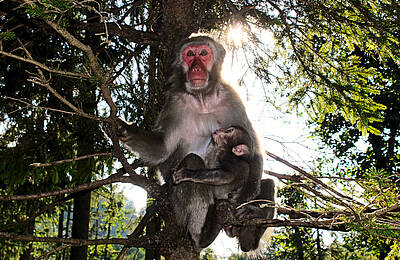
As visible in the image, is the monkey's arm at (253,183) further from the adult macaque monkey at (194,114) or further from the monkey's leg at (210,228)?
the monkey's leg at (210,228)

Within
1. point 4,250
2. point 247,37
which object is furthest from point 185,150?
point 4,250

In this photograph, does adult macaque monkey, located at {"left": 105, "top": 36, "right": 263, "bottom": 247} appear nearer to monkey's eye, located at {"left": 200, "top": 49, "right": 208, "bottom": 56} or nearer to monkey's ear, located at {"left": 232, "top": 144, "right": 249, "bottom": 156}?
monkey's eye, located at {"left": 200, "top": 49, "right": 208, "bottom": 56}

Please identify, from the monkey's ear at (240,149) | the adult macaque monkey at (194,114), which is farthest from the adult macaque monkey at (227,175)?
the adult macaque monkey at (194,114)

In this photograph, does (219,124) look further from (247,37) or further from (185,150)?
(247,37)

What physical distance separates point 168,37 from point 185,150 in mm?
1224

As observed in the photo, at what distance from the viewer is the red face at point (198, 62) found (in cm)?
376

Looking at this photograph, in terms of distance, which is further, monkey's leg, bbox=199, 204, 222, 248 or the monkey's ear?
the monkey's ear

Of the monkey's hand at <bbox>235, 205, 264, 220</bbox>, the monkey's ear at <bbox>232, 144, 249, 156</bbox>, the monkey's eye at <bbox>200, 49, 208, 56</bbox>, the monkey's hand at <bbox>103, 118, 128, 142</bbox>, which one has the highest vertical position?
the monkey's eye at <bbox>200, 49, 208, 56</bbox>

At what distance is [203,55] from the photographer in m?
3.95

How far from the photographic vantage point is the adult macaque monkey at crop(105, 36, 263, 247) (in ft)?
12.3

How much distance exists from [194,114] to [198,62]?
624mm

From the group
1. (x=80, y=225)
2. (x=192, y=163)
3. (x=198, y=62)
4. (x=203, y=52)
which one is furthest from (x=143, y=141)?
(x=80, y=225)

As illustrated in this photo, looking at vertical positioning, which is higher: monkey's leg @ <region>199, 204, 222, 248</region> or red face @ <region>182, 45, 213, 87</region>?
red face @ <region>182, 45, 213, 87</region>

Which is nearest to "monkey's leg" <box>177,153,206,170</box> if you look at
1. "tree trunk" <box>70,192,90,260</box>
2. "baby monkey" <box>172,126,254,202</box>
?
"baby monkey" <box>172,126,254,202</box>
